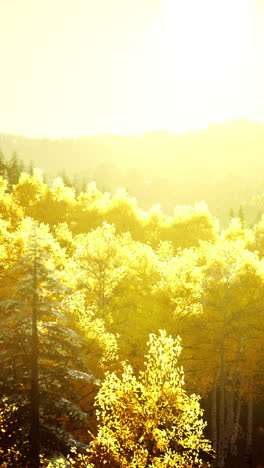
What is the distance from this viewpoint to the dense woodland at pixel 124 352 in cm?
1598

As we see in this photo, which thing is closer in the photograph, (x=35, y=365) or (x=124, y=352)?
(x=35, y=365)

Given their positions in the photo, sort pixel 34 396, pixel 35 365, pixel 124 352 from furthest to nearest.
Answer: pixel 124 352 → pixel 35 365 → pixel 34 396

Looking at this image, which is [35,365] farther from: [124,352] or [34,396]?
[124,352]

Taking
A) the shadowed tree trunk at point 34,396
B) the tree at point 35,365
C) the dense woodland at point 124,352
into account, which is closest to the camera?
the shadowed tree trunk at point 34,396

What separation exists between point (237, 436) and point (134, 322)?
15038mm

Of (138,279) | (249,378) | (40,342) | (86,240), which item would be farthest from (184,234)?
(40,342)

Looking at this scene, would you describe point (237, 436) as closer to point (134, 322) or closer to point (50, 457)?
point (134, 322)

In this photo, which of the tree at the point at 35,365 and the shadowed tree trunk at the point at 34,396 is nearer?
the shadowed tree trunk at the point at 34,396

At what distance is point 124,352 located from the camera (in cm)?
3020

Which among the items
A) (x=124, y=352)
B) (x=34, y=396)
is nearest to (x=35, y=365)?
(x=34, y=396)

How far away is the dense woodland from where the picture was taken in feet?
52.4

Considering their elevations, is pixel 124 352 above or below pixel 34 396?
above

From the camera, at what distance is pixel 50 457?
15.6 metres

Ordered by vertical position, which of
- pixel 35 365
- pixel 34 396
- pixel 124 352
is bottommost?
pixel 34 396
